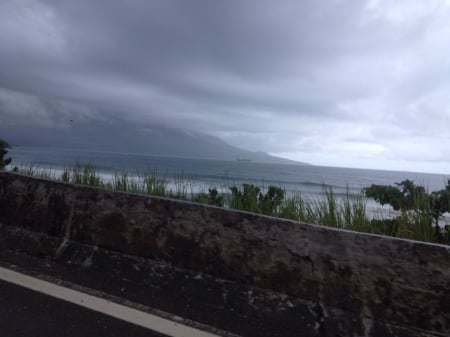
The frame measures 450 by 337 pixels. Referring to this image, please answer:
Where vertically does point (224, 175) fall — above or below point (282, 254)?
above

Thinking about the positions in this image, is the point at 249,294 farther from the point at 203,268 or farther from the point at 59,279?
the point at 59,279

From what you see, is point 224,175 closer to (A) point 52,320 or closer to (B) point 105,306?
(B) point 105,306

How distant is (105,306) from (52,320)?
0.37 meters

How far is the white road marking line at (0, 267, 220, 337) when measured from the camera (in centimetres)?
246

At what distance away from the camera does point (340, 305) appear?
2.55 metres

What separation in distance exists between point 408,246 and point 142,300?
6.57 ft

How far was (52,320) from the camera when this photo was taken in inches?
A: 98.0

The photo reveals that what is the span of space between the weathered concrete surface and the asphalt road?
2.46 ft

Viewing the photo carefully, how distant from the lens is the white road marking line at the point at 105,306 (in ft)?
8.07

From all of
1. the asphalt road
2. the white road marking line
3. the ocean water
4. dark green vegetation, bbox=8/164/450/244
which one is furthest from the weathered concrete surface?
the ocean water

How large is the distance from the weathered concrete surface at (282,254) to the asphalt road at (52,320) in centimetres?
75

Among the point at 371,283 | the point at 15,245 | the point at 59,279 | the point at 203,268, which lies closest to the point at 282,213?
the point at 203,268

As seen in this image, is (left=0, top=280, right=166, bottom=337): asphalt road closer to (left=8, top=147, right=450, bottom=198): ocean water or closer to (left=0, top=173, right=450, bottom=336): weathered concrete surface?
(left=0, top=173, right=450, bottom=336): weathered concrete surface

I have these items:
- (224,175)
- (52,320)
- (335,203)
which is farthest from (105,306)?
(224,175)
